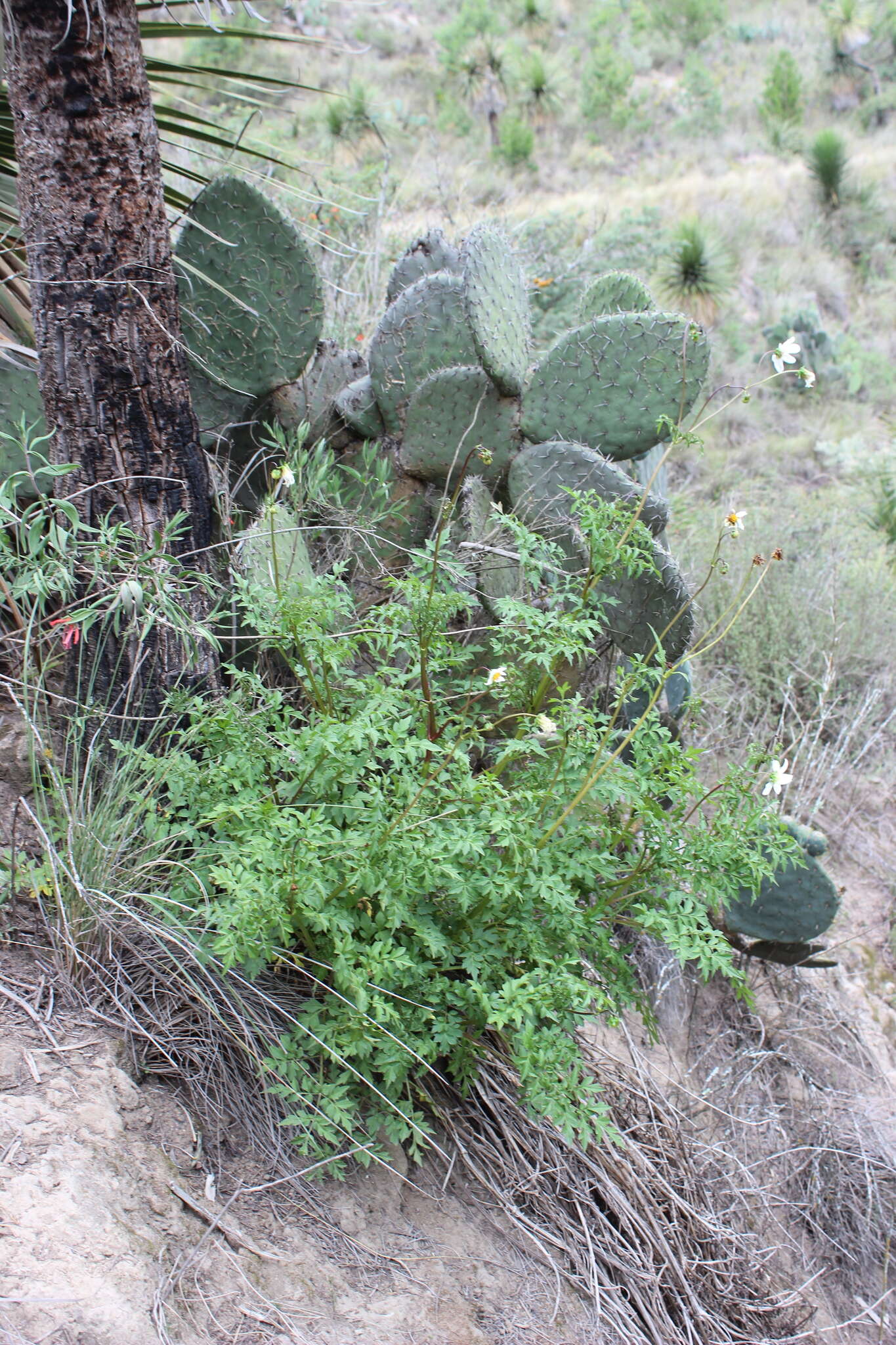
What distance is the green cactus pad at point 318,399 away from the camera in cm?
308

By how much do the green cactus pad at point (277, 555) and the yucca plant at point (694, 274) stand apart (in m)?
7.07

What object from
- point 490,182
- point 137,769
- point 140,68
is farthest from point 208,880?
point 490,182

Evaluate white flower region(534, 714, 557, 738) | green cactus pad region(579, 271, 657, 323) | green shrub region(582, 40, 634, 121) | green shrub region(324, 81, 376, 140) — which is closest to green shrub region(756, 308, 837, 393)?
green shrub region(324, 81, 376, 140)

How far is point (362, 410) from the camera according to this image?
3.08 metres

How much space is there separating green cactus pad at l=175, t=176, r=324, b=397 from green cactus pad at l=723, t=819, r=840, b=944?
201cm

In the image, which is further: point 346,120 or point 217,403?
point 346,120

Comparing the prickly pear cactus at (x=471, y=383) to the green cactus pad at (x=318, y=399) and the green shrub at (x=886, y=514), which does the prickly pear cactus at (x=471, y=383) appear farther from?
the green shrub at (x=886, y=514)

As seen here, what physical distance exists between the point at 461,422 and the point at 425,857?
164cm

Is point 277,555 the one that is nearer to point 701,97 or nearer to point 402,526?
point 402,526

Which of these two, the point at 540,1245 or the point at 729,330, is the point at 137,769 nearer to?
the point at 540,1245

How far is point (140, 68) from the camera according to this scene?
77.5 inches

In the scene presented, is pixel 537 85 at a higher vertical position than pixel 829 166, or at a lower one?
higher

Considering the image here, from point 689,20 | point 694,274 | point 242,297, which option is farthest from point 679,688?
point 689,20

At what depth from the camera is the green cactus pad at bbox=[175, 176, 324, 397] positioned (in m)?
2.74
